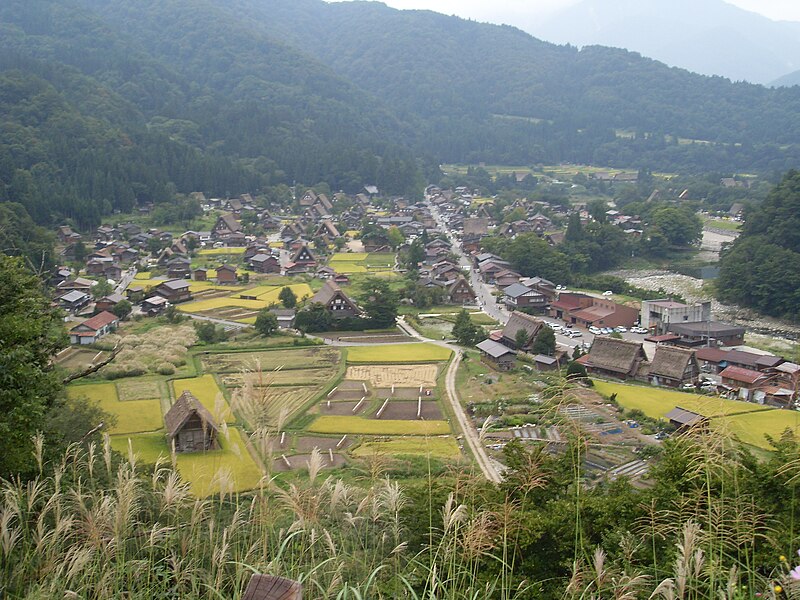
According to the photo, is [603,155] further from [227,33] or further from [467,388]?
[467,388]

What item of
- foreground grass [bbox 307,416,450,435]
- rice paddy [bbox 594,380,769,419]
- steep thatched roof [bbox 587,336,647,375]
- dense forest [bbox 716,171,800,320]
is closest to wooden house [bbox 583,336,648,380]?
steep thatched roof [bbox 587,336,647,375]

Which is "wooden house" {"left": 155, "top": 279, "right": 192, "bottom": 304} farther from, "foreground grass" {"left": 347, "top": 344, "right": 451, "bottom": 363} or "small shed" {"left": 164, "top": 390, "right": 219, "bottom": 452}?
"small shed" {"left": 164, "top": 390, "right": 219, "bottom": 452}

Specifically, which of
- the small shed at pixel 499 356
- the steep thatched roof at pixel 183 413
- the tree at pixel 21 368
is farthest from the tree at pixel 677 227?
the tree at pixel 21 368

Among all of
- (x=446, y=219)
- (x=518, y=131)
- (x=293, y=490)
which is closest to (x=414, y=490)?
(x=293, y=490)

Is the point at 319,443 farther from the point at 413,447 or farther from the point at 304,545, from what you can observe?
the point at 304,545

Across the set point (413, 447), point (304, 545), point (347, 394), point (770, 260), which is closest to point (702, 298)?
point (770, 260)

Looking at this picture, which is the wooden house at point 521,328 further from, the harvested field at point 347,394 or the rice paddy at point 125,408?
the rice paddy at point 125,408
